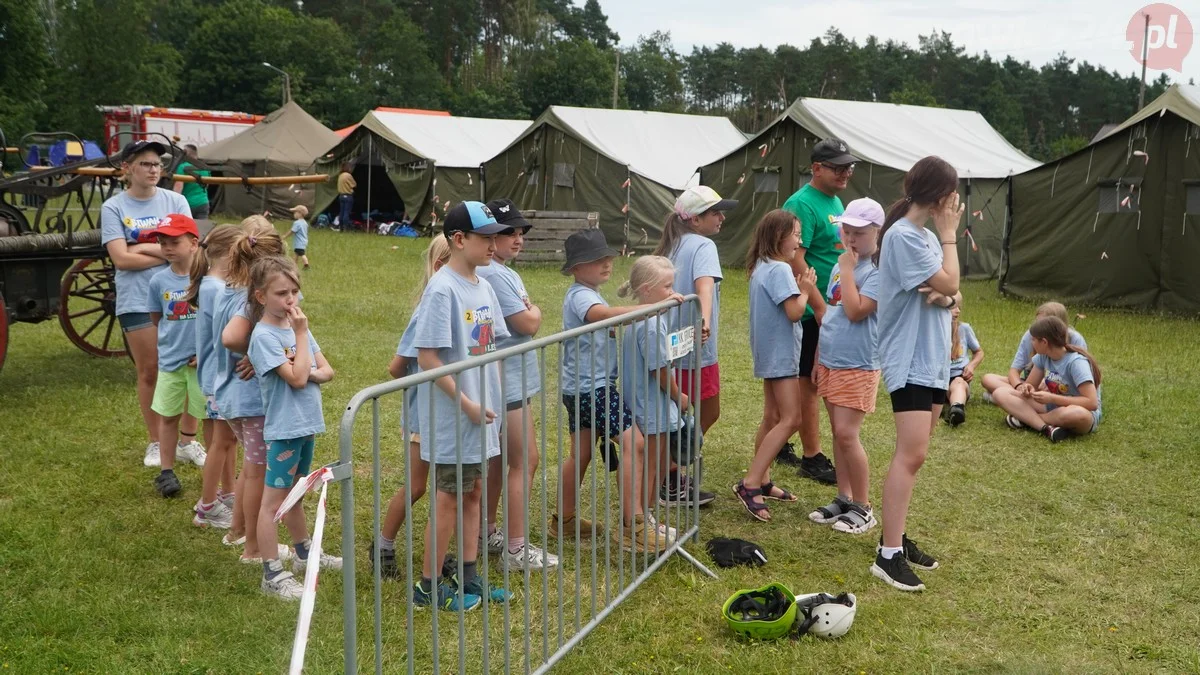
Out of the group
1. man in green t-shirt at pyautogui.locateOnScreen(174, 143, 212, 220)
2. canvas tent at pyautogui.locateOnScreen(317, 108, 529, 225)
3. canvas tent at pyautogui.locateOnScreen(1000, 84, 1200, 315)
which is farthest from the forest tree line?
canvas tent at pyautogui.locateOnScreen(1000, 84, 1200, 315)

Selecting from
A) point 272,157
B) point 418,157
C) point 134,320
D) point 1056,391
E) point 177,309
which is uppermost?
point 272,157

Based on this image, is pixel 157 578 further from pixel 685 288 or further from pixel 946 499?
pixel 946 499

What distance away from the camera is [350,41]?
64625 millimetres

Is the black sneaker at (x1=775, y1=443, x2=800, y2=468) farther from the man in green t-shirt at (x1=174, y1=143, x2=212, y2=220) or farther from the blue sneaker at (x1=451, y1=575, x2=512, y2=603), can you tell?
the man in green t-shirt at (x1=174, y1=143, x2=212, y2=220)

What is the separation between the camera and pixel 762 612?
4012 mm

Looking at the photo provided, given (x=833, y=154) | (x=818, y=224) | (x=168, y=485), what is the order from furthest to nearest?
(x=818, y=224) → (x=833, y=154) → (x=168, y=485)

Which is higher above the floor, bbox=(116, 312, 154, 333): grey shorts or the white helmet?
bbox=(116, 312, 154, 333): grey shorts

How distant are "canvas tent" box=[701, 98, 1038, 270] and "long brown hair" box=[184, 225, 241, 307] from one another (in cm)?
1231

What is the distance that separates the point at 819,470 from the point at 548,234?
12.3m

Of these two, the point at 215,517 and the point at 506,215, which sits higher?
the point at 506,215

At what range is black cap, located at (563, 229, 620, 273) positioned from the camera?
4.51m

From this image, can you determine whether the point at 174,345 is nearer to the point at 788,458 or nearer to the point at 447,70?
the point at 788,458

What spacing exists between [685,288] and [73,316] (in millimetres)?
5531

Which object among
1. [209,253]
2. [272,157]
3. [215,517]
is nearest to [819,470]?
[215,517]
